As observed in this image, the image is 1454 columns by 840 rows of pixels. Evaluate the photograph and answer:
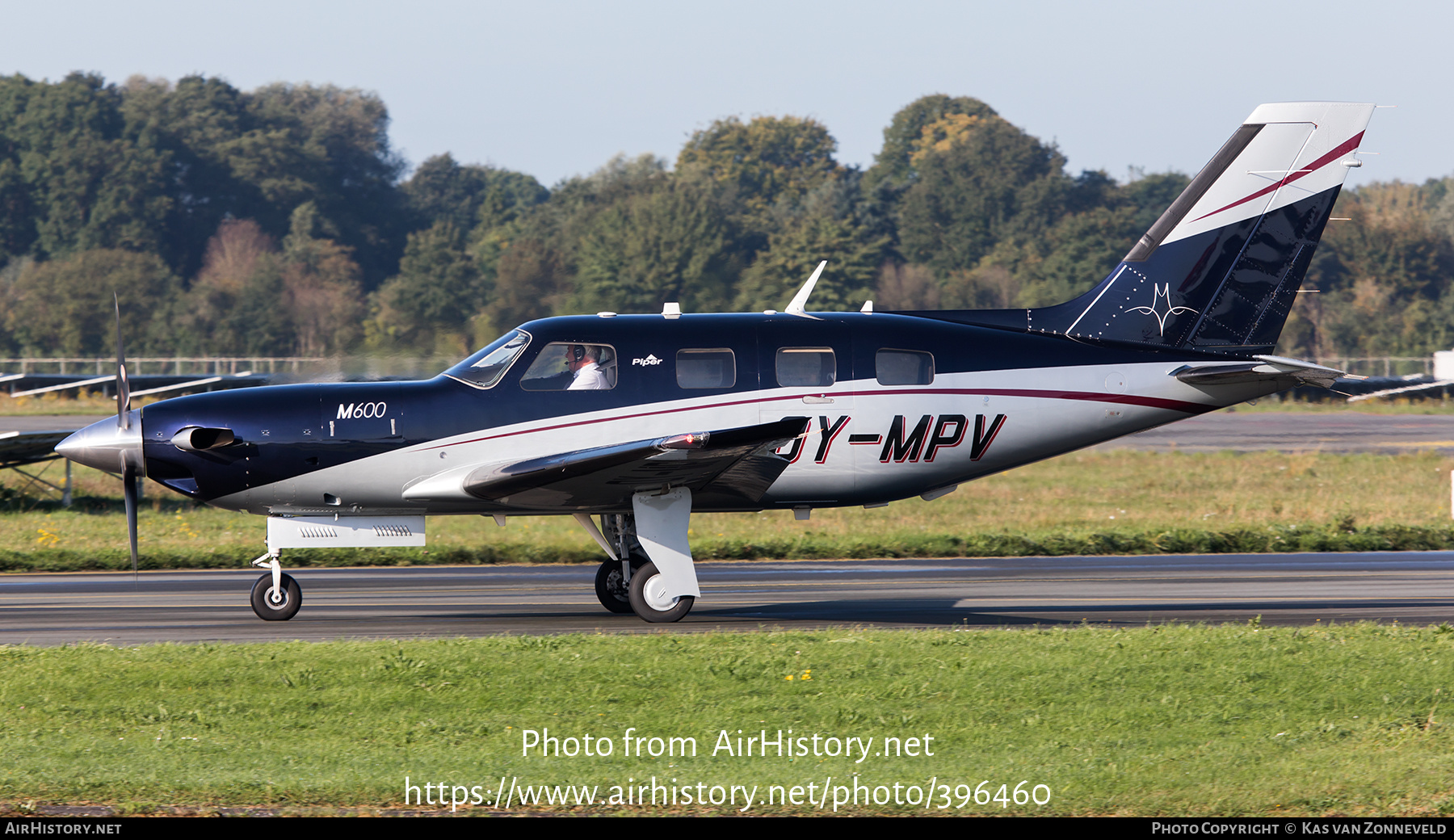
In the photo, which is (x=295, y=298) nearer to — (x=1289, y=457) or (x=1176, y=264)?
(x=1289, y=457)

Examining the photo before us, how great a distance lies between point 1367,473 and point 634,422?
24.0 meters

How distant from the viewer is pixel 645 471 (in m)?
13.2

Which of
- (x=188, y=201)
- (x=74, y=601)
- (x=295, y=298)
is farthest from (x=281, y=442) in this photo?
(x=188, y=201)

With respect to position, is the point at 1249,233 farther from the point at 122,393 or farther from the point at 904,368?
the point at 122,393

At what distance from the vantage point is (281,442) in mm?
13453

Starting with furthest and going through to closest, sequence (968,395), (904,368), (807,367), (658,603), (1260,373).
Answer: (1260,373) < (968,395) < (904,368) < (807,367) < (658,603)

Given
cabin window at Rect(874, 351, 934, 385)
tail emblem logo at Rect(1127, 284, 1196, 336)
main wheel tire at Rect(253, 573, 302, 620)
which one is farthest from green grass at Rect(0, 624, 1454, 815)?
tail emblem logo at Rect(1127, 284, 1196, 336)

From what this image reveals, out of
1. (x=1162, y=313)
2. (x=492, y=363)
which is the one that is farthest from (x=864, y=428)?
(x=1162, y=313)

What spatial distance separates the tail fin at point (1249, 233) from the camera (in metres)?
15.9

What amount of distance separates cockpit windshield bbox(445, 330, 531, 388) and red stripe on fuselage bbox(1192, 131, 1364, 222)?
815 centimetres

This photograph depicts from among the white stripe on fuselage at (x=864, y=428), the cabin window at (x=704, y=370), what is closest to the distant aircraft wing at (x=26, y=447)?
the white stripe on fuselage at (x=864, y=428)

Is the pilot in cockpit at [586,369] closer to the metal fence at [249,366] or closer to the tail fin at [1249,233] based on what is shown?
the metal fence at [249,366]

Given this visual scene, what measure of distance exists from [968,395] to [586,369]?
13.4 feet

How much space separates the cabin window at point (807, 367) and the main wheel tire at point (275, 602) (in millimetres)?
5436
